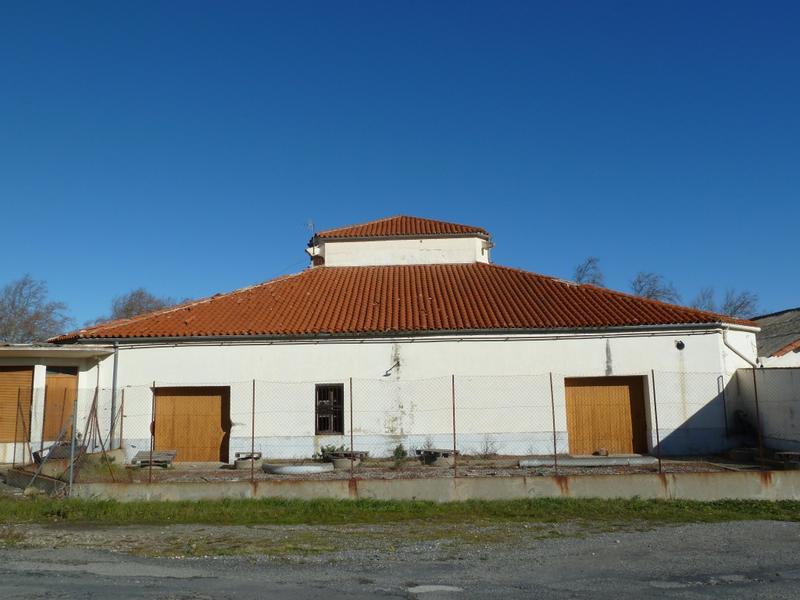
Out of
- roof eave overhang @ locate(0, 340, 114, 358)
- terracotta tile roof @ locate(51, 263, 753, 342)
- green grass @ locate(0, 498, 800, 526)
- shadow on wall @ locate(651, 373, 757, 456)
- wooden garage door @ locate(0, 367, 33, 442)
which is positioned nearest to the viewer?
green grass @ locate(0, 498, 800, 526)

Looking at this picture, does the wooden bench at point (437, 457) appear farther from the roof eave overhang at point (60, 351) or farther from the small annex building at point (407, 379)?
the roof eave overhang at point (60, 351)

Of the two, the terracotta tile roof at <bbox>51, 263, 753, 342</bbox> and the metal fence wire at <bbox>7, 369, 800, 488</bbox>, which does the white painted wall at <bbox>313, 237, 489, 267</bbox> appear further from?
the metal fence wire at <bbox>7, 369, 800, 488</bbox>

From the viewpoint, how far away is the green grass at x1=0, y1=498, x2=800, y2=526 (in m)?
12.0

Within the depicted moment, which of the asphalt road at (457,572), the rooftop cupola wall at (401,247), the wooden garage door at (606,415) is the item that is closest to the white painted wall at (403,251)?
the rooftop cupola wall at (401,247)

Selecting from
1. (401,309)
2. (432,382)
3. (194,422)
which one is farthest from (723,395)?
(194,422)

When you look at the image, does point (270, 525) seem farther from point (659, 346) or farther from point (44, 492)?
point (659, 346)

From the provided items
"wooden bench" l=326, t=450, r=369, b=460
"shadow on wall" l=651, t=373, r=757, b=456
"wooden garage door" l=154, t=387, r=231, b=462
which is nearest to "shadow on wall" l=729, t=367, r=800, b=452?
"shadow on wall" l=651, t=373, r=757, b=456

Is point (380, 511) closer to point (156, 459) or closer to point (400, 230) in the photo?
point (156, 459)

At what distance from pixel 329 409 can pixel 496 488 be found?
25.5ft

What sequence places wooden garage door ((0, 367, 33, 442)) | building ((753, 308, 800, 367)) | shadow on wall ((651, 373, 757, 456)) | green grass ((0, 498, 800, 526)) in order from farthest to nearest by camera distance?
building ((753, 308, 800, 367))
shadow on wall ((651, 373, 757, 456))
wooden garage door ((0, 367, 33, 442))
green grass ((0, 498, 800, 526))

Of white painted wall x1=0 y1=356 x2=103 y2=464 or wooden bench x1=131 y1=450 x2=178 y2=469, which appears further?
white painted wall x1=0 y1=356 x2=103 y2=464

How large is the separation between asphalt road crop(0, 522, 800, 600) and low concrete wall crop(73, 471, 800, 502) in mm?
3167

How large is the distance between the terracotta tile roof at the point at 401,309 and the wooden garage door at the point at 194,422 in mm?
1818

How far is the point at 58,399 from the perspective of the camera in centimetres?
1962
